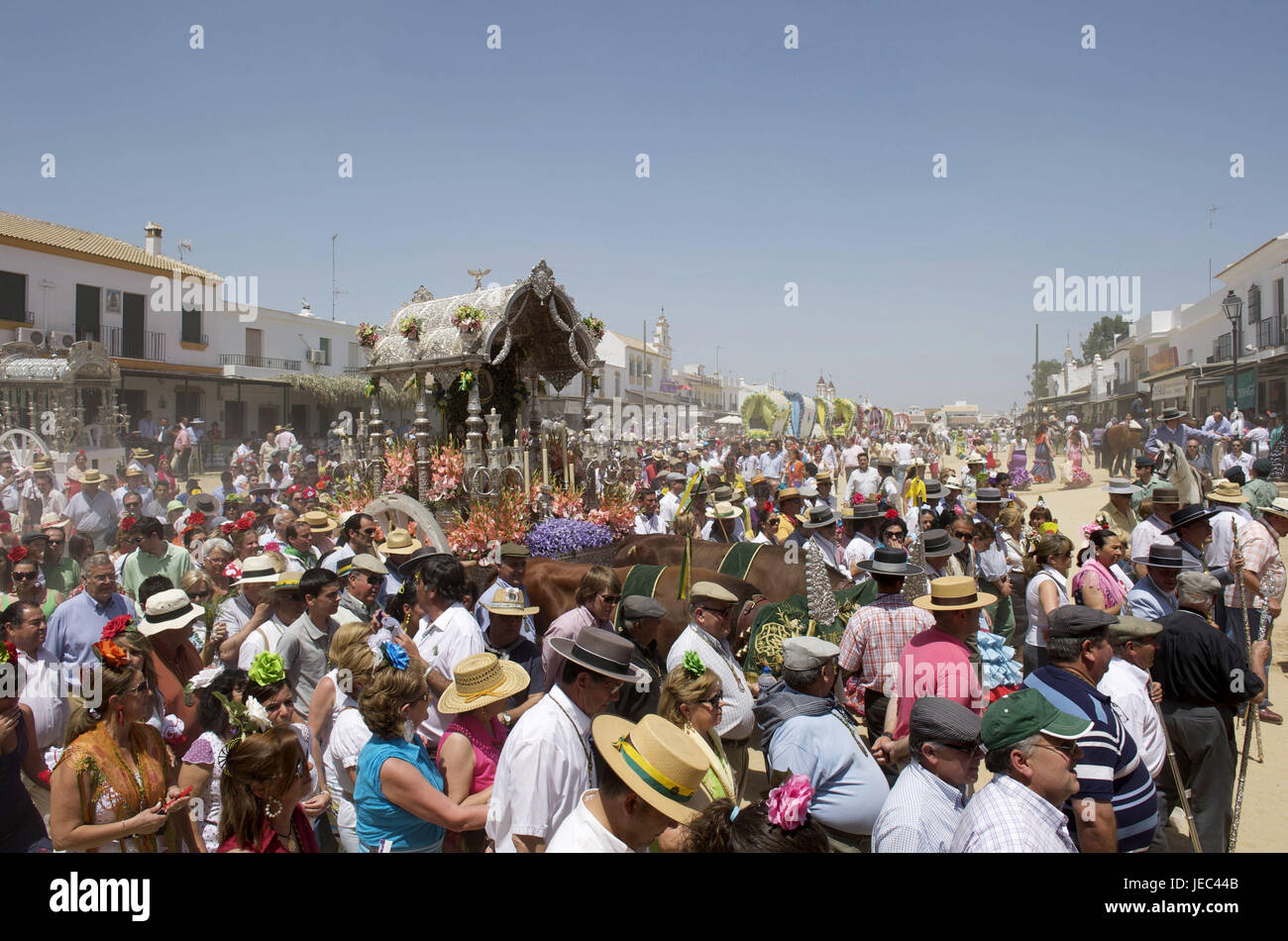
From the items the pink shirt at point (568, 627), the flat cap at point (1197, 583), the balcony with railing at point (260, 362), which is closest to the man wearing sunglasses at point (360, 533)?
the pink shirt at point (568, 627)

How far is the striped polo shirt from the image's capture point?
2914mm

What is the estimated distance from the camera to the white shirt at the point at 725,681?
4324mm

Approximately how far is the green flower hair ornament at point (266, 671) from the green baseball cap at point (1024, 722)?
9.57 ft

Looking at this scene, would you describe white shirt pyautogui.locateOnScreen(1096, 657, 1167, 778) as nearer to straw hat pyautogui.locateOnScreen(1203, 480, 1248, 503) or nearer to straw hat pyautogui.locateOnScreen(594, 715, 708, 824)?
straw hat pyautogui.locateOnScreen(594, 715, 708, 824)

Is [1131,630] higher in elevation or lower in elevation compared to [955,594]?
lower

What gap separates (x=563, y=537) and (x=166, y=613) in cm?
475

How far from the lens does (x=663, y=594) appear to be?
21.0 ft

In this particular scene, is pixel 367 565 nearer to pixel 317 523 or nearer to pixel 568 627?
pixel 568 627

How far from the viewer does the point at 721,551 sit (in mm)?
7762

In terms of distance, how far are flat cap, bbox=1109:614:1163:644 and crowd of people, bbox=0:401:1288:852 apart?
14 millimetres

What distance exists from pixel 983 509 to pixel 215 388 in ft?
98.3

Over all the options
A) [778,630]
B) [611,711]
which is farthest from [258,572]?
[778,630]

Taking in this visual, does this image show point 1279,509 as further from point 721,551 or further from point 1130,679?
point 721,551
